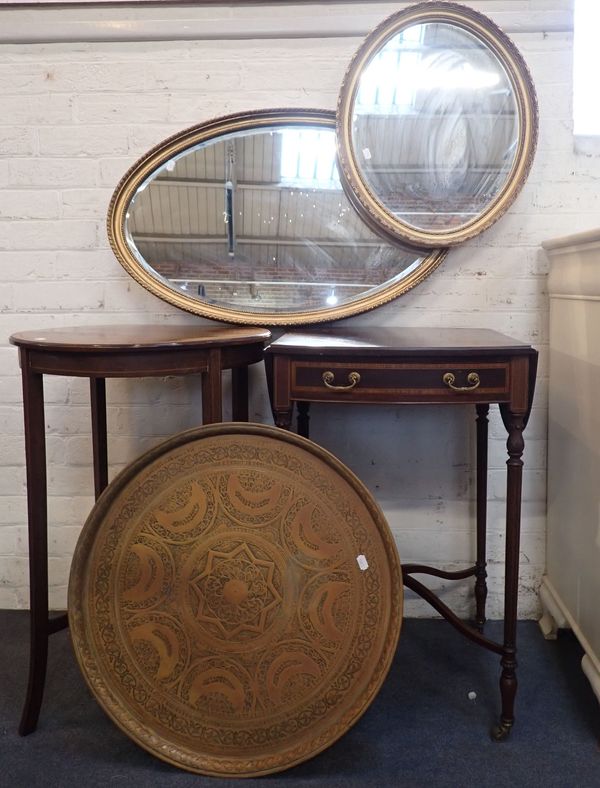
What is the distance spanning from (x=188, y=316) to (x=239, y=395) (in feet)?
1.09

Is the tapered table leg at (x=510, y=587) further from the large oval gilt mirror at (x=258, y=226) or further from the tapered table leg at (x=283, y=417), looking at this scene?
the large oval gilt mirror at (x=258, y=226)

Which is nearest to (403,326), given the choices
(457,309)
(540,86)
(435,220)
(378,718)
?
(457,309)

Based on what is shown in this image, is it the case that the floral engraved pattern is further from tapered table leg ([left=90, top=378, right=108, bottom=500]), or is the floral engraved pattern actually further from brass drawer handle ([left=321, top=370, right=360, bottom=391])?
tapered table leg ([left=90, top=378, right=108, bottom=500])

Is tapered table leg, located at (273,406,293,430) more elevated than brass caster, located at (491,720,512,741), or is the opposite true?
tapered table leg, located at (273,406,293,430)

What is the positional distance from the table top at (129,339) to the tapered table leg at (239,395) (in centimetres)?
26

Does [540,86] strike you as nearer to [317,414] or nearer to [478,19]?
[478,19]

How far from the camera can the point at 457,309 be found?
7.80 ft

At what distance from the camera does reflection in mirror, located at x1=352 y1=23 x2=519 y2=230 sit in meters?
2.23

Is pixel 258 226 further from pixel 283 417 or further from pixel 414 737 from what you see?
pixel 414 737

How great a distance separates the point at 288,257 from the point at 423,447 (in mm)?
778

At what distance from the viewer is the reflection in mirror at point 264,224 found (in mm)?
2297

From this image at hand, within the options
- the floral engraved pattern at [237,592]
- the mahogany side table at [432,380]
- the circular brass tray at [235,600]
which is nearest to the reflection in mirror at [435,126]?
the mahogany side table at [432,380]

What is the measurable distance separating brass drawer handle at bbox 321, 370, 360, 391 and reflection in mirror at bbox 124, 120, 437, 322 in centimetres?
60

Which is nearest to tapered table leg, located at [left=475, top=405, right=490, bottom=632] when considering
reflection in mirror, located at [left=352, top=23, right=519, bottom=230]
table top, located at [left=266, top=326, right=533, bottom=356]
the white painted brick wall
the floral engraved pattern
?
the white painted brick wall
